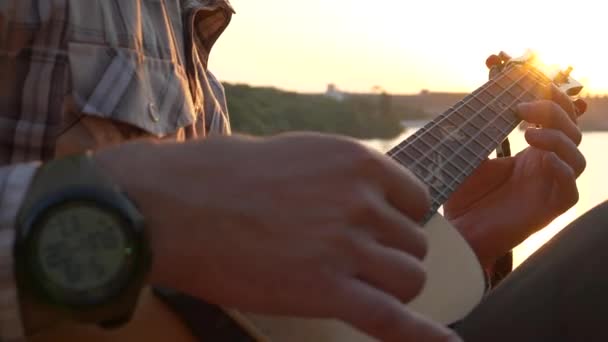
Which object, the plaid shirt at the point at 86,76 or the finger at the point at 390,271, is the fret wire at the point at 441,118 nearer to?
the plaid shirt at the point at 86,76

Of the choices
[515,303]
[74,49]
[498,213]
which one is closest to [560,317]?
[515,303]

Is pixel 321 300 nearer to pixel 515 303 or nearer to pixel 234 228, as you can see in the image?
pixel 234 228

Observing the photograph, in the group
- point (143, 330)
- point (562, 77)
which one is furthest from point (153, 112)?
point (562, 77)

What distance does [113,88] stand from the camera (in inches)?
40.7

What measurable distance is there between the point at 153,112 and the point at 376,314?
64cm

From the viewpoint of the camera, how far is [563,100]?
1.54 m

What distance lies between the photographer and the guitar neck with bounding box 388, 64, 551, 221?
1.14 metres

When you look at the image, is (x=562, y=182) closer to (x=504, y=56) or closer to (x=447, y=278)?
(x=504, y=56)

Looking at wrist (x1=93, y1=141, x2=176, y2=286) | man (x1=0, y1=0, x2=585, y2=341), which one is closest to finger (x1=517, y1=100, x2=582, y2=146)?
man (x1=0, y1=0, x2=585, y2=341)

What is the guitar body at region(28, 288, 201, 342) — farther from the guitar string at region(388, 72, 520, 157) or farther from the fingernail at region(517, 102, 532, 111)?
the fingernail at region(517, 102, 532, 111)

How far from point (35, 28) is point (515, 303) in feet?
2.78

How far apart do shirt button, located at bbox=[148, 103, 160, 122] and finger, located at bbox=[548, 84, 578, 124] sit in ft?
3.01

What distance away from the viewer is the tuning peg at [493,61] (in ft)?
5.50

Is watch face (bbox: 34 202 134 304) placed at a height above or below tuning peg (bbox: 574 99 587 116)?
above
